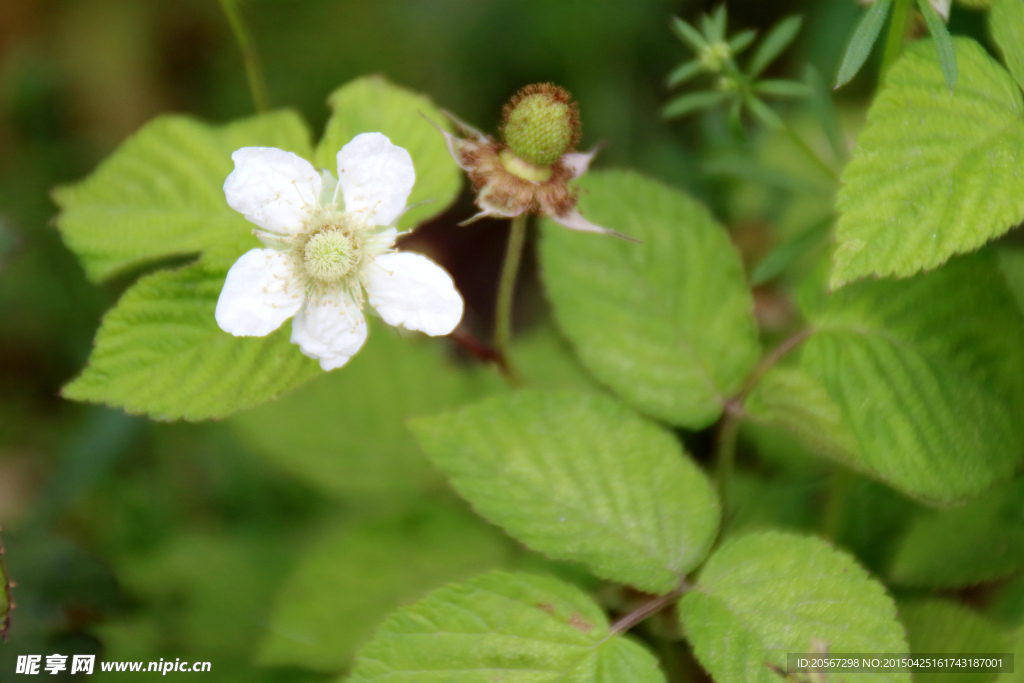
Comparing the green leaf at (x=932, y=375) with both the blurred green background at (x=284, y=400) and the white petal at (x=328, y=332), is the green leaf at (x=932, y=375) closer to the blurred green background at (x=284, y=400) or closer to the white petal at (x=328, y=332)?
the blurred green background at (x=284, y=400)

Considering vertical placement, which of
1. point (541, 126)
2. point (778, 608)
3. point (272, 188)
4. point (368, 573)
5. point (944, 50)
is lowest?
point (368, 573)

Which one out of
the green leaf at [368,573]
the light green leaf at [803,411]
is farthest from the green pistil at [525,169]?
the green leaf at [368,573]

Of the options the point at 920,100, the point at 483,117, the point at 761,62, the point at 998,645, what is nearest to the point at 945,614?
the point at 998,645

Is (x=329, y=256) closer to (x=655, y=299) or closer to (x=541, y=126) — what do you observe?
(x=541, y=126)

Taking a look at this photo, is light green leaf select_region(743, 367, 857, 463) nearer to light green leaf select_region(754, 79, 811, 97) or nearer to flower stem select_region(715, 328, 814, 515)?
flower stem select_region(715, 328, 814, 515)

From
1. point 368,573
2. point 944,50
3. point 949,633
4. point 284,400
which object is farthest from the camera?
point 284,400

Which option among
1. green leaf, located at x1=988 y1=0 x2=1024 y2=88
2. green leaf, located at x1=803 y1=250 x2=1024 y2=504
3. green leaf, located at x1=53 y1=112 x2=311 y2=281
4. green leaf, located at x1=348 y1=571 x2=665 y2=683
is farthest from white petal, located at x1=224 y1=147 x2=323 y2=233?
green leaf, located at x1=988 y1=0 x2=1024 y2=88

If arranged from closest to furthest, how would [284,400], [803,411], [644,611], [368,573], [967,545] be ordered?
[644,611]
[803,411]
[967,545]
[368,573]
[284,400]

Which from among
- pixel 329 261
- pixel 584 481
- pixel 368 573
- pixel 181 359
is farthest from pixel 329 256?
pixel 368 573
